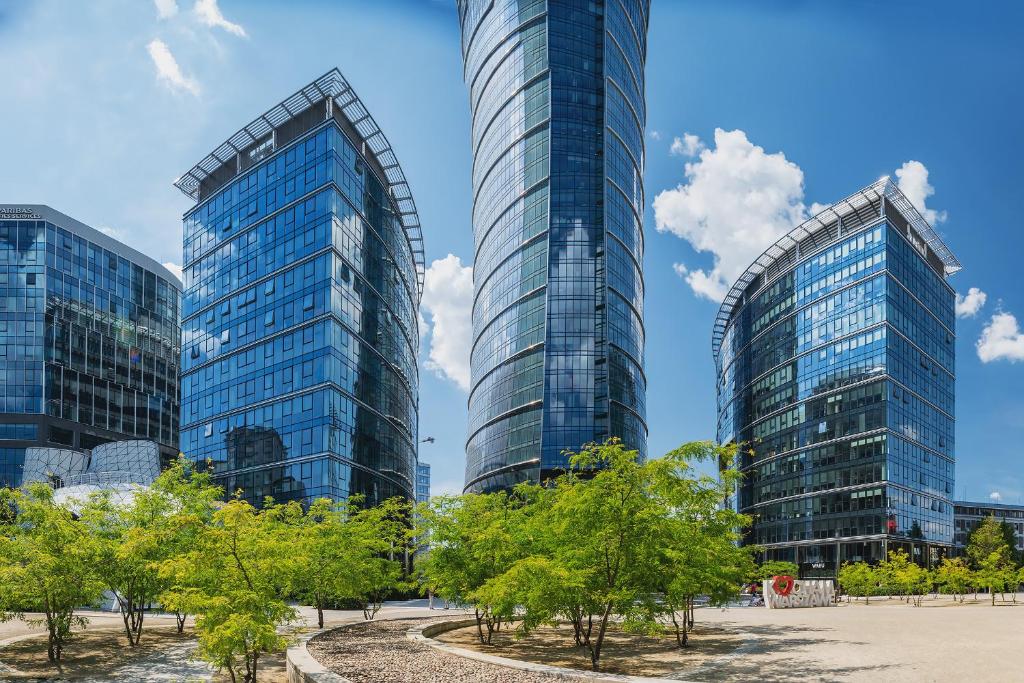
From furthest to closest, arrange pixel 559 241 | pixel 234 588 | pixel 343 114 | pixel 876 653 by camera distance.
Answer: pixel 559 241 < pixel 343 114 < pixel 876 653 < pixel 234 588

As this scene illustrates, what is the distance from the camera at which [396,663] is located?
925 inches

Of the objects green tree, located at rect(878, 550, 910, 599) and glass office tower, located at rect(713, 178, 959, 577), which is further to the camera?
glass office tower, located at rect(713, 178, 959, 577)

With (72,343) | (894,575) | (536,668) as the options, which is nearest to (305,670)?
(536,668)

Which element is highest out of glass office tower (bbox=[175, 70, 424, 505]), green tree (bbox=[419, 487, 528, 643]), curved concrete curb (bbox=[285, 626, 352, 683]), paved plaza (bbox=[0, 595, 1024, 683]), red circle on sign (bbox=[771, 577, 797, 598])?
glass office tower (bbox=[175, 70, 424, 505])

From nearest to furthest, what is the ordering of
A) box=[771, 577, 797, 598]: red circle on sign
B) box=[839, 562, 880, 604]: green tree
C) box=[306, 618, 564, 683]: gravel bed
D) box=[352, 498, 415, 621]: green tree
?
box=[306, 618, 564, 683]: gravel bed → box=[352, 498, 415, 621]: green tree → box=[771, 577, 797, 598]: red circle on sign → box=[839, 562, 880, 604]: green tree

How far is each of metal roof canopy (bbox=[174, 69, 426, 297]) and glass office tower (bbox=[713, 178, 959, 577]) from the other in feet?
216

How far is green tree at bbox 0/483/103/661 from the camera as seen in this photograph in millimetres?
24500

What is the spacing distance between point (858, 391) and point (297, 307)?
81335mm

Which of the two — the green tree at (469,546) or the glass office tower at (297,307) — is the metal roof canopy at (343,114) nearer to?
the glass office tower at (297,307)

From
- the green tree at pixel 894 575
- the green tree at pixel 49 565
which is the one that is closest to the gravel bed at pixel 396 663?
the green tree at pixel 49 565

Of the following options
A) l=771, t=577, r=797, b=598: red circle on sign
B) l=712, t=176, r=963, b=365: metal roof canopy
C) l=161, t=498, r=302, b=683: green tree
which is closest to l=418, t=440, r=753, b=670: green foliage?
l=161, t=498, r=302, b=683: green tree

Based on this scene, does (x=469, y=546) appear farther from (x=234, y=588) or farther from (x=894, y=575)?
(x=894, y=575)

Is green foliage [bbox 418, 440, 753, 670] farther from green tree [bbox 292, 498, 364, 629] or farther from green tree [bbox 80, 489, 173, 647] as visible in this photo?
green tree [bbox 80, 489, 173, 647]

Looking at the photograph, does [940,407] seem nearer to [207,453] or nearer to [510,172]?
[510,172]
